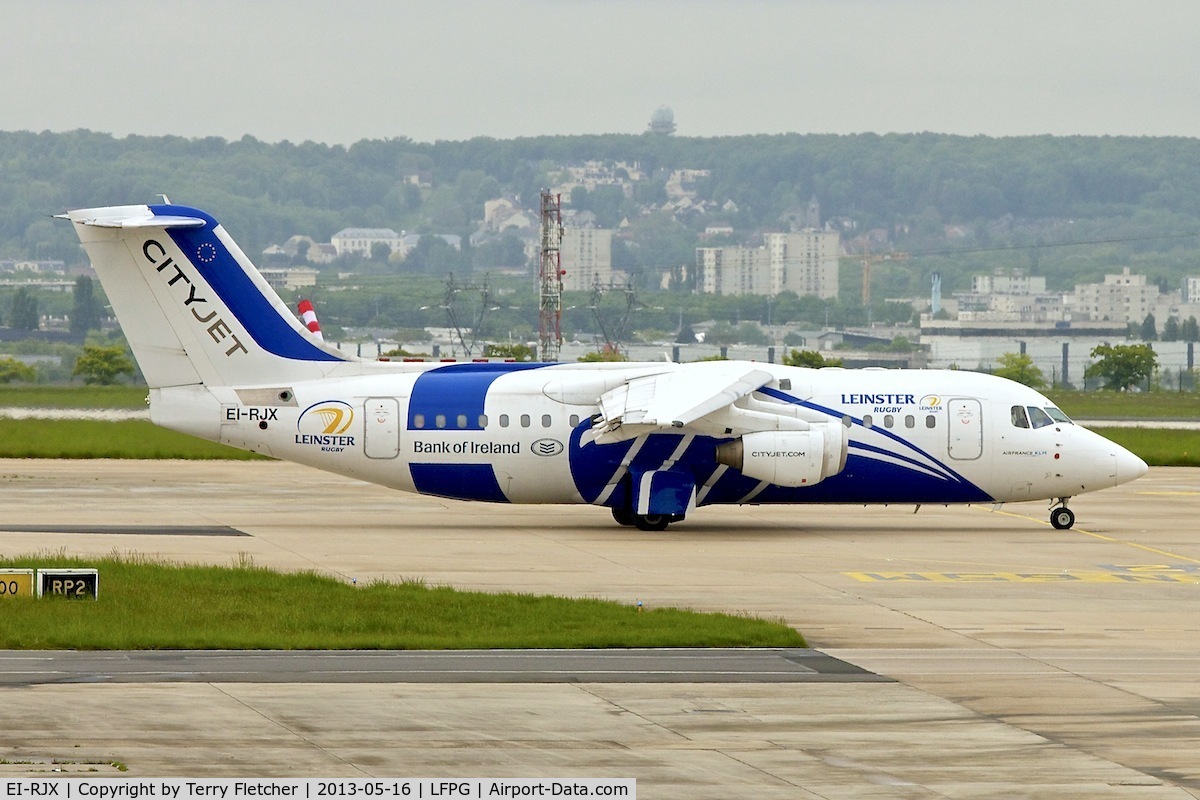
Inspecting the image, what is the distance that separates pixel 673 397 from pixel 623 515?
3813 mm

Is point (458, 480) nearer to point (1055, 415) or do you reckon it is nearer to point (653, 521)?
point (653, 521)

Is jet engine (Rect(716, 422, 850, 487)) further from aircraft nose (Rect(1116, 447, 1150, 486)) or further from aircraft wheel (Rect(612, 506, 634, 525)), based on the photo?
aircraft nose (Rect(1116, 447, 1150, 486))

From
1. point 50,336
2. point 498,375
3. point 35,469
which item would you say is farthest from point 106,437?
point 50,336

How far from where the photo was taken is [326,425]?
35.7 meters

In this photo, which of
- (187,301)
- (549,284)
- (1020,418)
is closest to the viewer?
(187,301)

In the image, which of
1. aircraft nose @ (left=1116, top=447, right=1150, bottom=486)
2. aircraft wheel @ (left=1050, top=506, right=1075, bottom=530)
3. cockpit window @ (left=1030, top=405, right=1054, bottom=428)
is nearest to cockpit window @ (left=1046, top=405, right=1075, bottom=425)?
cockpit window @ (left=1030, top=405, right=1054, bottom=428)

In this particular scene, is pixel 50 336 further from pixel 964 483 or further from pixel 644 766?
pixel 644 766

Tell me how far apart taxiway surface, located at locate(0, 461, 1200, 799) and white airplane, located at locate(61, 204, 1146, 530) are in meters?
1.20

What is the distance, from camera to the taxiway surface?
1544cm

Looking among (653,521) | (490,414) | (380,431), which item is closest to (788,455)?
(653,521)

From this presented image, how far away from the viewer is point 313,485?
4712cm

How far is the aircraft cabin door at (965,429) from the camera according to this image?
37188 millimetres

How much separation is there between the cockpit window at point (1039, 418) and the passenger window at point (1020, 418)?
0.55 feet

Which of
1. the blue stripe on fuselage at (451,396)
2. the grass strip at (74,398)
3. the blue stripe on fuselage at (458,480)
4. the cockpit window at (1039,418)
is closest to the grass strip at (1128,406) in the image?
the grass strip at (74,398)
